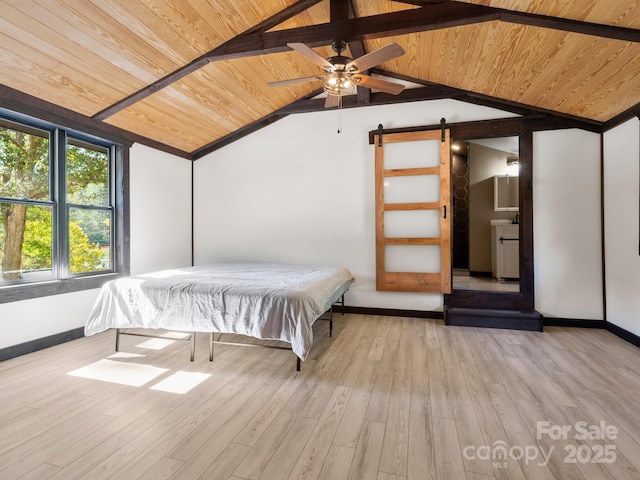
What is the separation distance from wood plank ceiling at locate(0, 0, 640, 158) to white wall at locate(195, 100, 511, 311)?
46 centimetres

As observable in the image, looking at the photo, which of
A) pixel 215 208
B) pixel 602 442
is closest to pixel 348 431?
pixel 602 442

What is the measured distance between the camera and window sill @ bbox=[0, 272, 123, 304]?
9.11 feet

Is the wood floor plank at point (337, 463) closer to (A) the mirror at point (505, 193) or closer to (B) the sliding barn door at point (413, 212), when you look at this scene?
(B) the sliding barn door at point (413, 212)

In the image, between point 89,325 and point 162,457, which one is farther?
point 89,325

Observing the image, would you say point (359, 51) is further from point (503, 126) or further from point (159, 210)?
point (159, 210)

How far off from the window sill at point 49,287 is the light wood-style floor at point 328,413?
1.79ft

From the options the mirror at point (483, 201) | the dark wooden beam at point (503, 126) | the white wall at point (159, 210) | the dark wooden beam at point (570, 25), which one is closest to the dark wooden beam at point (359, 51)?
the dark wooden beam at point (503, 126)

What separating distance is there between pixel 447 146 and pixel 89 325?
4.29 metres

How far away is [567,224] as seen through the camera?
3.69 m

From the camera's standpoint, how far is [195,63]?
10.1 ft

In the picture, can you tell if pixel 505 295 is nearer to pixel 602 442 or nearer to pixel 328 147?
pixel 602 442

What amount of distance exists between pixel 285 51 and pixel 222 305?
7.68 ft

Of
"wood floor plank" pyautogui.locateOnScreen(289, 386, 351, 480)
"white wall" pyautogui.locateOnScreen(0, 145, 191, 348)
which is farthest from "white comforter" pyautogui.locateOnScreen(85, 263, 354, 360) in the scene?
"white wall" pyautogui.locateOnScreen(0, 145, 191, 348)

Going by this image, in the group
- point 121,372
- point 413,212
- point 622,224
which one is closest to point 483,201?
point 413,212
